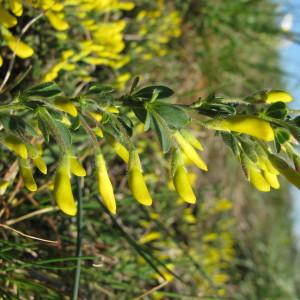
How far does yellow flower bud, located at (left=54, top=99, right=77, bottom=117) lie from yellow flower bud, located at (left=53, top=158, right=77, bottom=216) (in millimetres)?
75

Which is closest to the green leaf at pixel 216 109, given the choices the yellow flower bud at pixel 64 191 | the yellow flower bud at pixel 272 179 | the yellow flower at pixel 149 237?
the yellow flower bud at pixel 272 179

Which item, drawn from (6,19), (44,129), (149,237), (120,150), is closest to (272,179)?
(120,150)

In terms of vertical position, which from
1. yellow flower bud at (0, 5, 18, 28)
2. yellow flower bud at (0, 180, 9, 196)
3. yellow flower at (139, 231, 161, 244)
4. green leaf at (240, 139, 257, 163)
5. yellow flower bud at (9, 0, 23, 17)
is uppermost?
Answer: yellow flower bud at (9, 0, 23, 17)

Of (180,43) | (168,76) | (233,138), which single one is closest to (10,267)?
(233,138)

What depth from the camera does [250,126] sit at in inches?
33.2

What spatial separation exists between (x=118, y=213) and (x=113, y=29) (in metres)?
0.54

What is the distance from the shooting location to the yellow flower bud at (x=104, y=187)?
0.91m

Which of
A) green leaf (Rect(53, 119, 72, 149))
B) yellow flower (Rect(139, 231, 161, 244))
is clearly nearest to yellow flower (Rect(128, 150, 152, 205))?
green leaf (Rect(53, 119, 72, 149))

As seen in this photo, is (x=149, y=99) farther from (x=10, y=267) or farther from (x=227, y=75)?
(x=227, y=75)

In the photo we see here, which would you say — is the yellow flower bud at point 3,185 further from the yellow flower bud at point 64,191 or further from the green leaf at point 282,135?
the green leaf at point 282,135

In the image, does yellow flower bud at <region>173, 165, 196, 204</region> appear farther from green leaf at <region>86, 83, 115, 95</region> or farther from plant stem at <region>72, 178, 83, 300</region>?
plant stem at <region>72, 178, 83, 300</region>

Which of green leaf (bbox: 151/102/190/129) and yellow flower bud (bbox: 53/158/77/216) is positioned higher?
green leaf (bbox: 151/102/190/129)

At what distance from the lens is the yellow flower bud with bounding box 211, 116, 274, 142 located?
0.84 metres

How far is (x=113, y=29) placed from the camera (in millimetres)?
1635
